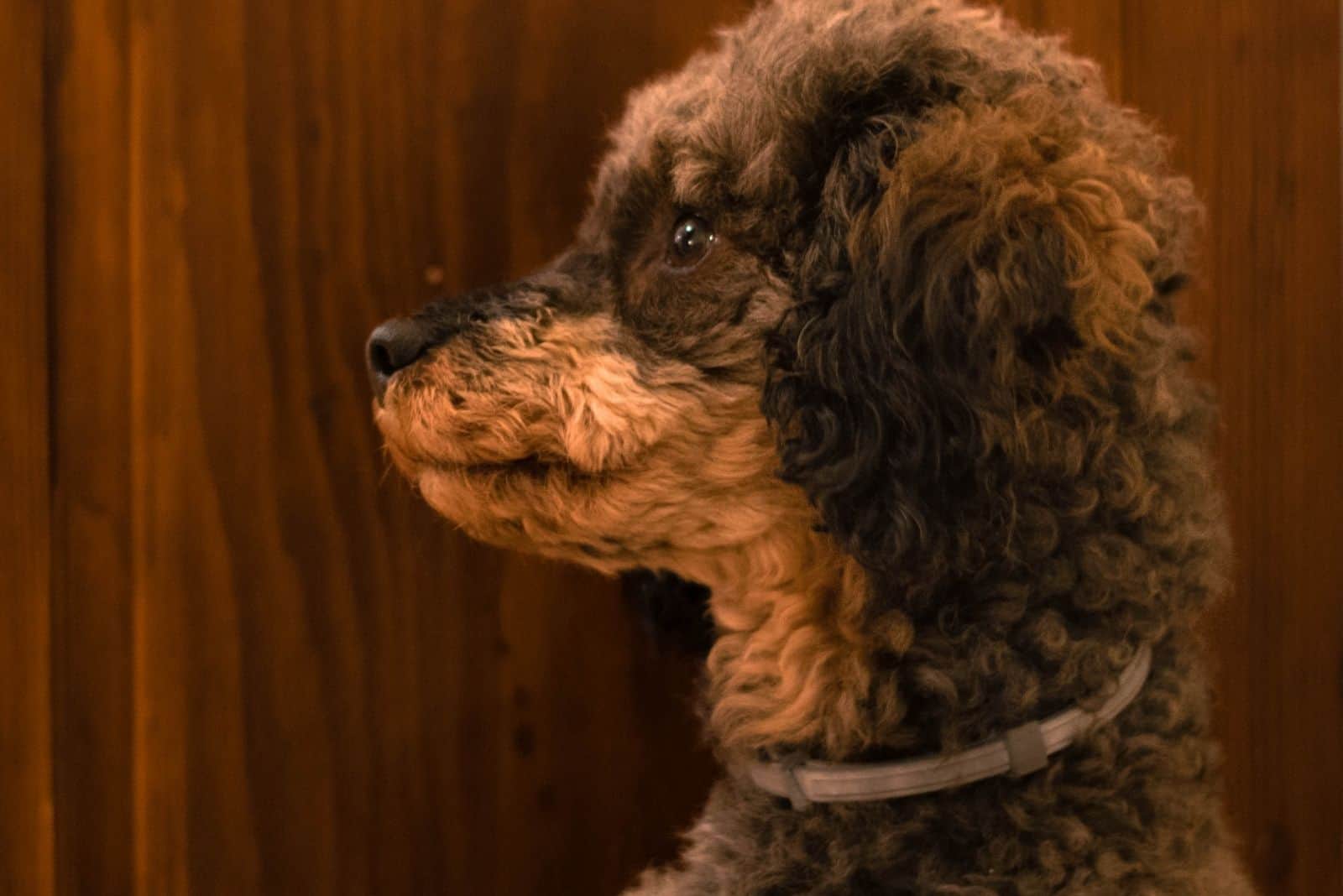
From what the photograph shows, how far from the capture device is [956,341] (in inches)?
36.2

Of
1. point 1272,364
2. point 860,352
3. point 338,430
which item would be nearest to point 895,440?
point 860,352

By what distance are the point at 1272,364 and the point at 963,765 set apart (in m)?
0.83

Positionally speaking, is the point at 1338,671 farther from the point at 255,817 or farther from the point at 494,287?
the point at 255,817

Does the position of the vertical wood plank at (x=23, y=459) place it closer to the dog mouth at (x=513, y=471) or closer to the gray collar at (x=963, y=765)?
the dog mouth at (x=513, y=471)

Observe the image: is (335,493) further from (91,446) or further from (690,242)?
(690,242)

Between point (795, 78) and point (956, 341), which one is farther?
point (795, 78)

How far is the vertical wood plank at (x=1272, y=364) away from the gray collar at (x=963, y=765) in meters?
0.61

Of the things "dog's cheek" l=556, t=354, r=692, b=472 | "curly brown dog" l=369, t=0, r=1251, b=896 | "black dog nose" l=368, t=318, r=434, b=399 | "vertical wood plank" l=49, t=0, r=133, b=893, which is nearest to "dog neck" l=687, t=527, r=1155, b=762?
"curly brown dog" l=369, t=0, r=1251, b=896

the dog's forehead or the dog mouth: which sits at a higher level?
the dog's forehead

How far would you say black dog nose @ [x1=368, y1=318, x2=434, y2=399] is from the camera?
41.9 inches

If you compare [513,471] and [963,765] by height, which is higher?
[513,471]

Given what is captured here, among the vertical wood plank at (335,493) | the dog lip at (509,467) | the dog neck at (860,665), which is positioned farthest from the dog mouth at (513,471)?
the vertical wood plank at (335,493)

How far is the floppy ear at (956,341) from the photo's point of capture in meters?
0.92

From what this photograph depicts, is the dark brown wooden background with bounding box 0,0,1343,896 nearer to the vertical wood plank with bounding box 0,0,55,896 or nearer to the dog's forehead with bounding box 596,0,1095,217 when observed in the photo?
the vertical wood plank with bounding box 0,0,55,896
